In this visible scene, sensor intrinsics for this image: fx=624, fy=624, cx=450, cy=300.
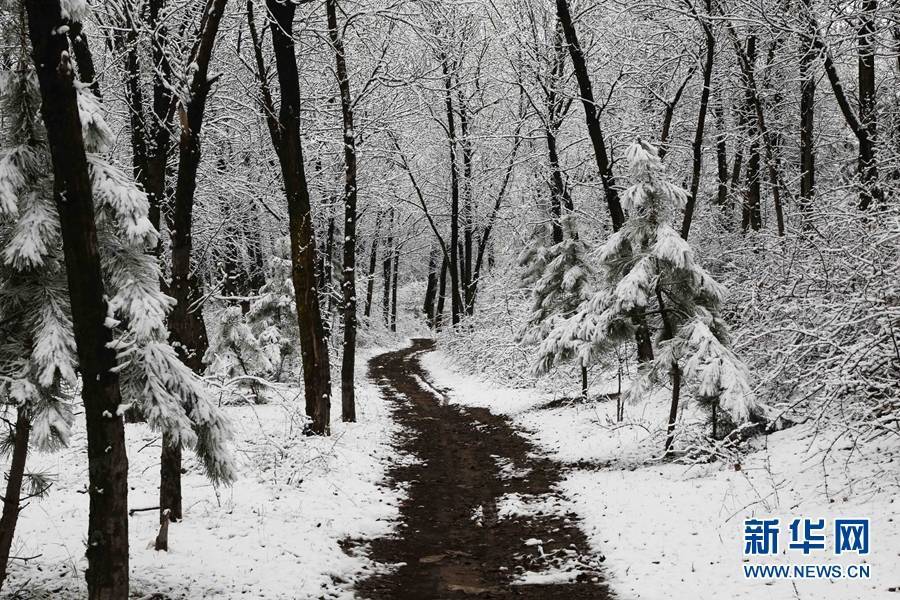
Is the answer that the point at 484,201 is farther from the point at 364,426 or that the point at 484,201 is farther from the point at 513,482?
the point at 513,482

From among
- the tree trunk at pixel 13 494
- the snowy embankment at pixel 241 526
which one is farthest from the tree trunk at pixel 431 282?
the tree trunk at pixel 13 494

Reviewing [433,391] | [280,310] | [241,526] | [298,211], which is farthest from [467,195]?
[241,526]

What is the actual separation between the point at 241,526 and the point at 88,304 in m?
4.25

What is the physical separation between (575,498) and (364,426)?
7.07 meters

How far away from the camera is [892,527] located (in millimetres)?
6133

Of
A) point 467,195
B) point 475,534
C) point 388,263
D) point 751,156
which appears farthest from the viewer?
point 388,263

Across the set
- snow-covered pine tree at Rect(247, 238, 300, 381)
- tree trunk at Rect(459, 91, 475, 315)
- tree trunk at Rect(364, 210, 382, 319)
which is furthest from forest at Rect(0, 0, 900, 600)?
tree trunk at Rect(364, 210, 382, 319)

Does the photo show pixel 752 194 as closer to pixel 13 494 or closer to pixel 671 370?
pixel 671 370

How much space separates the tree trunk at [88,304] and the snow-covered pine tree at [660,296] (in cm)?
782

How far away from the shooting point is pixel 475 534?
8695 millimetres

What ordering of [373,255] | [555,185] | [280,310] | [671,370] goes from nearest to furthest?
[671,370]
[280,310]
[555,185]
[373,255]

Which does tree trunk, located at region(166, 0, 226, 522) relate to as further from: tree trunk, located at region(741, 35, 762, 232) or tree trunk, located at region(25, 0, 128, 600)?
tree trunk, located at region(741, 35, 762, 232)

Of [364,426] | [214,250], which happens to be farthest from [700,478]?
[214,250]

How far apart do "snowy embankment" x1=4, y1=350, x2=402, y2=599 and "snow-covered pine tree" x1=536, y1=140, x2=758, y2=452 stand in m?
4.82
